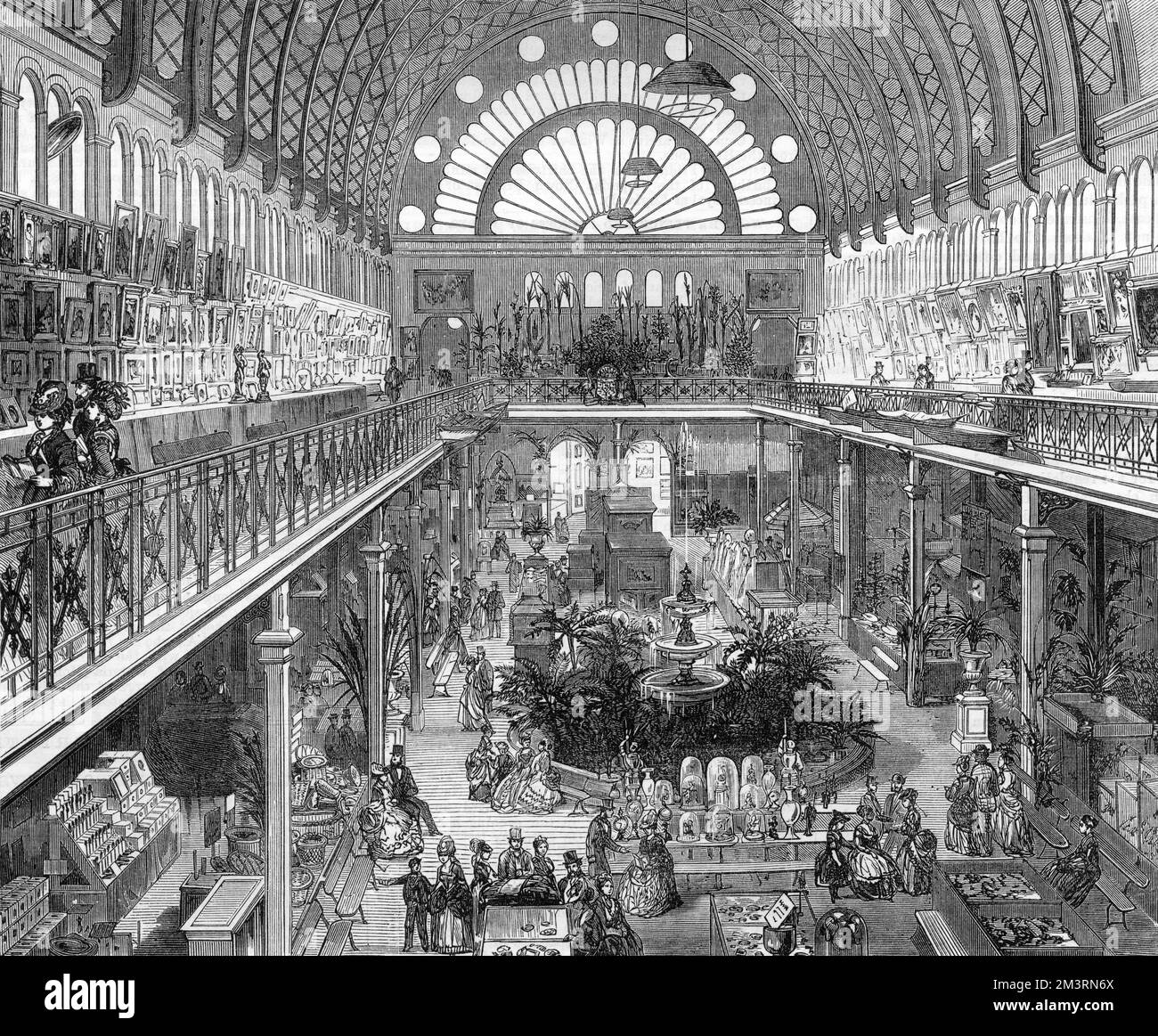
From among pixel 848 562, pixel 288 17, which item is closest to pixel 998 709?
pixel 848 562

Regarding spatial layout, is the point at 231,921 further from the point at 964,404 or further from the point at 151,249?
the point at 964,404

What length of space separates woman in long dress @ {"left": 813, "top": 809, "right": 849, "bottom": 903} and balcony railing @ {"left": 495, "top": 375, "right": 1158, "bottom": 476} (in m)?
4.99

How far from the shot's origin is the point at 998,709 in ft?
51.3

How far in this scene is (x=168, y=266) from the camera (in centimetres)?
1336

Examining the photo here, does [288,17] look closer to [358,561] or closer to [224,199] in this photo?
[224,199]

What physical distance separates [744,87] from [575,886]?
13.8 metres

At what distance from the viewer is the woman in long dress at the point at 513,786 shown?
1317cm

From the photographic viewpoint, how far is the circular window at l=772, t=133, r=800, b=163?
2020cm

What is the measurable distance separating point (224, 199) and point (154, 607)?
28.2ft

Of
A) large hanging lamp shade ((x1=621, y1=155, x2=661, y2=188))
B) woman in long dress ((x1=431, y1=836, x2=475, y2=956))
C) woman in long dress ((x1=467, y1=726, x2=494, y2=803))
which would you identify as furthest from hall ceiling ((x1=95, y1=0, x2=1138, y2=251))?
woman in long dress ((x1=431, y1=836, x2=475, y2=956))

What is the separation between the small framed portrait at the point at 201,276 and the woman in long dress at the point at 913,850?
9.58m

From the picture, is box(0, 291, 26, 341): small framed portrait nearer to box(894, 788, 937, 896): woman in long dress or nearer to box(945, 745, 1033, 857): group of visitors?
box(894, 788, 937, 896): woman in long dress

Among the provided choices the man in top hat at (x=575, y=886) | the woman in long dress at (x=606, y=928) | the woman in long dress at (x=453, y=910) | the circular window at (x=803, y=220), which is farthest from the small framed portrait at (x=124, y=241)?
the circular window at (x=803, y=220)

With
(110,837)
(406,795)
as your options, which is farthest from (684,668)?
(110,837)
